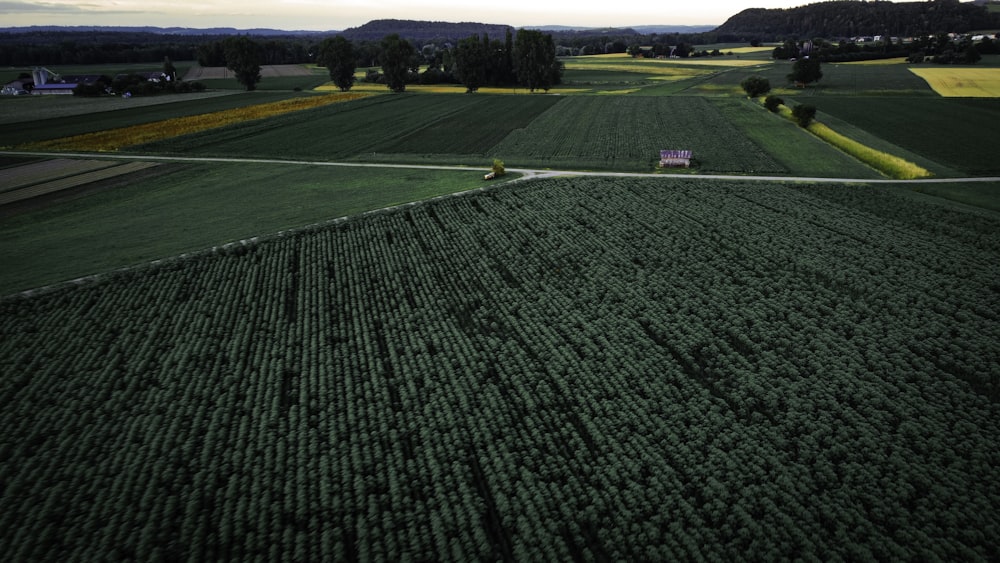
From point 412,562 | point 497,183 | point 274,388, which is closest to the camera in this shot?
point 412,562

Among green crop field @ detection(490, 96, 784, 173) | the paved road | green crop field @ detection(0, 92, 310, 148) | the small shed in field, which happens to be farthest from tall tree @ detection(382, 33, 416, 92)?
the small shed in field

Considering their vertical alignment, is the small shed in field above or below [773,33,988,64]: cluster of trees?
below

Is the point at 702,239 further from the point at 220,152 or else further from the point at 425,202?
the point at 220,152

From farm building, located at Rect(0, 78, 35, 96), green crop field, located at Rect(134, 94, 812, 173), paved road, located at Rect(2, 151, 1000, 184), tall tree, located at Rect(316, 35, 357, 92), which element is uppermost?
tall tree, located at Rect(316, 35, 357, 92)

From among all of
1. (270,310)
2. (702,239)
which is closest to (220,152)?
(270,310)

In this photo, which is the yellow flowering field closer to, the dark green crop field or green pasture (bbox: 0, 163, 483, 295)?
the dark green crop field

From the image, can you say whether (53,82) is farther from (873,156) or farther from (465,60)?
(873,156)
